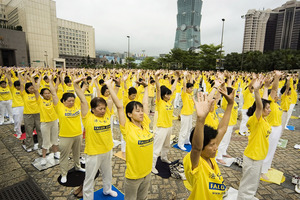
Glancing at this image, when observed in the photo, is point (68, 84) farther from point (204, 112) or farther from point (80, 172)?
point (204, 112)

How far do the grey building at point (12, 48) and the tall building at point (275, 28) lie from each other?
260ft

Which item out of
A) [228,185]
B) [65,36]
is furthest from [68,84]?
[65,36]

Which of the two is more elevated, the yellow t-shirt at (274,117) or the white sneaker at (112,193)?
the yellow t-shirt at (274,117)

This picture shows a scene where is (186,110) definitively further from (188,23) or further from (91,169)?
(188,23)

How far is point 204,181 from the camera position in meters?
2.00

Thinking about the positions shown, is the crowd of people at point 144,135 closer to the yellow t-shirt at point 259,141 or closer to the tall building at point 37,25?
the yellow t-shirt at point 259,141

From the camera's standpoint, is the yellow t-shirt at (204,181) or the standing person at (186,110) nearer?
the yellow t-shirt at (204,181)

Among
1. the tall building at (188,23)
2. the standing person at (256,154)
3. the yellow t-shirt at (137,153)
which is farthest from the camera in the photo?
the tall building at (188,23)

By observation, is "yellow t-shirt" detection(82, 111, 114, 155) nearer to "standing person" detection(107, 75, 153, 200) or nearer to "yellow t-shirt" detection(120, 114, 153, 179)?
"standing person" detection(107, 75, 153, 200)

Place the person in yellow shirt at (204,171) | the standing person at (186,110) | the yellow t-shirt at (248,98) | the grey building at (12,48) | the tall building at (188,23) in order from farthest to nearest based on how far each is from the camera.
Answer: the tall building at (188,23)
the grey building at (12,48)
the yellow t-shirt at (248,98)
the standing person at (186,110)
the person in yellow shirt at (204,171)

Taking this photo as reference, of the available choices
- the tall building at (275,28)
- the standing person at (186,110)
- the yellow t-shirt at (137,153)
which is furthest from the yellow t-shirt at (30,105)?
the tall building at (275,28)

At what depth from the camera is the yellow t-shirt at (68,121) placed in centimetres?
411

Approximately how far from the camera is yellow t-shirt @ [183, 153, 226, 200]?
6.49 feet

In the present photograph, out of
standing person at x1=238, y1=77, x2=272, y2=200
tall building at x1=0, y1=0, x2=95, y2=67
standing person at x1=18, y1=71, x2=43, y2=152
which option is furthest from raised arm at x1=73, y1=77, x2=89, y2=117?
tall building at x1=0, y1=0, x2=95, y2=67
